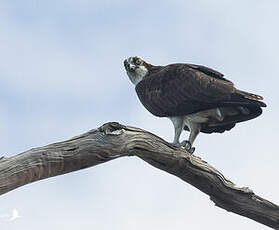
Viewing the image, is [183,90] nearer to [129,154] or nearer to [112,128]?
[129,154]

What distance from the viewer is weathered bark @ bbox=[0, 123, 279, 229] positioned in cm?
774

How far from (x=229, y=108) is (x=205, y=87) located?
474 millimetres

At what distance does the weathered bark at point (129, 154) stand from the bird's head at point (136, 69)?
3.26 m

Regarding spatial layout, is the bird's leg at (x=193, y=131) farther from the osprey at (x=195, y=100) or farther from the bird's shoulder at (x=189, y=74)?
the bird's shoulder at (x=189, y=74)

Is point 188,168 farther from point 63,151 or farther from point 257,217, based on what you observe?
point 63,151

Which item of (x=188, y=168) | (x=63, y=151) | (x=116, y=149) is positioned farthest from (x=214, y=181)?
(x=63, y=151)

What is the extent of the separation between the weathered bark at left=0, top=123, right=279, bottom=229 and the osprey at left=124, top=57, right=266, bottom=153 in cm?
122

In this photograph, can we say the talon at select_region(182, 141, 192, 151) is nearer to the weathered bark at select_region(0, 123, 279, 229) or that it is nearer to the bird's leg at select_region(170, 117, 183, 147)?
the bird's leg at select_region(170, 117, 183, 147)

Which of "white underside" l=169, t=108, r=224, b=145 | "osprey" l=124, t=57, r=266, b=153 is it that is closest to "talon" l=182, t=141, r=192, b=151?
"osprey" l=124, t=57, r=266, b=153

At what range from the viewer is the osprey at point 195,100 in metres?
11.0

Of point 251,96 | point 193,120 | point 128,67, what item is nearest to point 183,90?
point 193,120

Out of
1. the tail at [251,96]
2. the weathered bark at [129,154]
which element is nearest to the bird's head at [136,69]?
the tail at [251,96]

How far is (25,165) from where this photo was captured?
771 cm

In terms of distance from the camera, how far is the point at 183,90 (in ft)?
37.4
